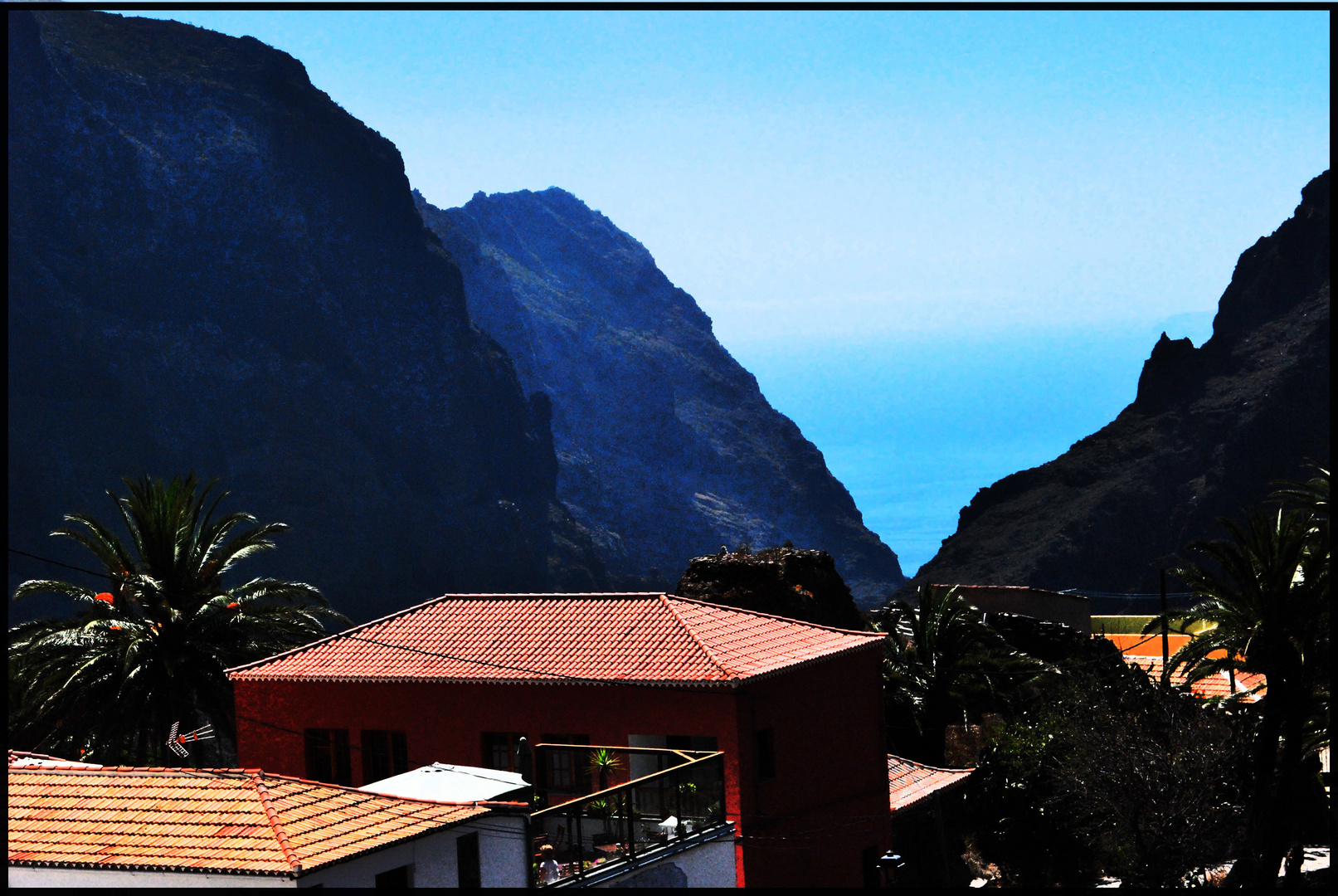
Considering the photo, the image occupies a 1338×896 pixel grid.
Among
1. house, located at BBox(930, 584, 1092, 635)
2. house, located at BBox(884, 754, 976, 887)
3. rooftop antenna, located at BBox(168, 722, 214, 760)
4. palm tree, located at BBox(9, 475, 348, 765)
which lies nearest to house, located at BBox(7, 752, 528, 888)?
rooftop antenna, located at BBox(168, 722, 214, 760)

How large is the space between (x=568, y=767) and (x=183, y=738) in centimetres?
977

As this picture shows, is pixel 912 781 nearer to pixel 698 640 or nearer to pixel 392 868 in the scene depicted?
pixel 698 640

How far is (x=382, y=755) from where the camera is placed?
104 ft

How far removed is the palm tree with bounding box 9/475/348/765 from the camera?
34.1m

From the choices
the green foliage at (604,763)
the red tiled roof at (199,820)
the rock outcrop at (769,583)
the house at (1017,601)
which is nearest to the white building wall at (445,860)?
the red tiled roof at (199,820)

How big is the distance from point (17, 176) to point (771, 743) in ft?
587

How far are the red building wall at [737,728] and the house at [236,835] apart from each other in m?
7.93

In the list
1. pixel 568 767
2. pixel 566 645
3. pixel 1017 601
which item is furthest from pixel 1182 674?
pixel 1017 601

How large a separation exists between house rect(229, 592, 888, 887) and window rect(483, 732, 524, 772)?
0.12 feet

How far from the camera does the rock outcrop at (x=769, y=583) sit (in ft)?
151

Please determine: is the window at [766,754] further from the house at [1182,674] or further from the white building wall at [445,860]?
the house at [1182,674]

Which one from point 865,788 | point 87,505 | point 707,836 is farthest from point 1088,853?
point 87,505

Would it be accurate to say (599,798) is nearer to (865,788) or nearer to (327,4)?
(865,788)

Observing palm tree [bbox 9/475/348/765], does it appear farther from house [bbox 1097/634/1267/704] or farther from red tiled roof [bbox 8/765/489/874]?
house [bbox 1097/634/1267/704]
